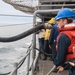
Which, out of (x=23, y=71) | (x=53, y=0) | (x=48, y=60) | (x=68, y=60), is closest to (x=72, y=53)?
(x=68, y=60)

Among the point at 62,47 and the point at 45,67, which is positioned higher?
the point at 62,47

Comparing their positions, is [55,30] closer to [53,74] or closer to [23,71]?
[53,74]

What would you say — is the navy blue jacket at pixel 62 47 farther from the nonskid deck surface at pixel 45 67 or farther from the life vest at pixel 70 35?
the nonskid deck surface at pixel 45 67

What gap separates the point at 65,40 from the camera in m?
4.40

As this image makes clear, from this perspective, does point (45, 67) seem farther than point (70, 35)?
Yes

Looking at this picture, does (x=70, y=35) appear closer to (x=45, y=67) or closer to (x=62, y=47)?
(x=62, y=47)

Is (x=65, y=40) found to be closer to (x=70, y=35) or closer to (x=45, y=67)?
(x=70, y=35)

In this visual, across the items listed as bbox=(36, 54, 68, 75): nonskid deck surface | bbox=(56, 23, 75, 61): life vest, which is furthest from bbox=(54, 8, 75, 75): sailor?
bbox=(36, 54, 68, 75): nonskid deck surface

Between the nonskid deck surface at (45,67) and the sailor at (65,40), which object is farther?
the nonskid deck surface at (45,67)

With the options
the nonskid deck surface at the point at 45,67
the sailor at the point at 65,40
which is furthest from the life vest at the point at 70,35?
the nonskid deck surface at the point at 45,67

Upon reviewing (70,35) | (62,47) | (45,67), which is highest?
(70,35)

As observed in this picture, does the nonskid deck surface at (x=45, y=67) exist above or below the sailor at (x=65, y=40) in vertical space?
below

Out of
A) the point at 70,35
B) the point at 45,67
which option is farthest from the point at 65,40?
the point at 45,67

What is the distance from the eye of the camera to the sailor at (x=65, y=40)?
4406 millimetres
